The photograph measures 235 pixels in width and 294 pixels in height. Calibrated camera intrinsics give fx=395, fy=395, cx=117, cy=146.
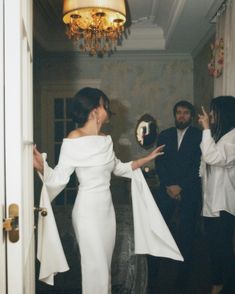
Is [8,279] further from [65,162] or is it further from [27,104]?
[65,162]

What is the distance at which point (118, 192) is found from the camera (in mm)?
6707

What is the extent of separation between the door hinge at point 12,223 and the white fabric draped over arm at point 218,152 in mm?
1945

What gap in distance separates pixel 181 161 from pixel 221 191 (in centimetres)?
95

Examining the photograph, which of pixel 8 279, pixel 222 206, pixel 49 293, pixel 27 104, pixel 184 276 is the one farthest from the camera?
pixel 184 276

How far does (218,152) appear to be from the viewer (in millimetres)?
3027

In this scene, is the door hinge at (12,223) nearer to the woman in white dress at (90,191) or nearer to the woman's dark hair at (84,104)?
the woman in white dress at (90,191)

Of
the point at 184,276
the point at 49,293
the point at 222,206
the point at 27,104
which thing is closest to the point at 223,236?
the point at 222,206

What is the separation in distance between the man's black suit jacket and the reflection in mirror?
2444 mm

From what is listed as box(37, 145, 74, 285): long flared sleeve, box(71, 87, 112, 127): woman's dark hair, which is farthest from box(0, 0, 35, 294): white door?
box(71, 87, 112, 127): woman's dark hair

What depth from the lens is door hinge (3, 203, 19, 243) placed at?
1.40 meters

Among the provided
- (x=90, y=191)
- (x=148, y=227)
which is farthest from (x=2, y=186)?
(x=148, y=227)

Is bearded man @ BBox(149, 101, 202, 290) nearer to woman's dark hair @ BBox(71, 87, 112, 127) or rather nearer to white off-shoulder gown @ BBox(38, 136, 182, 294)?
white off-shoulder gown @ BBox(38, 136, 182, 294)

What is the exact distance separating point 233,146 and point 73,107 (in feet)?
4.23

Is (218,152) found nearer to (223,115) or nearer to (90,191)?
(223,115)
